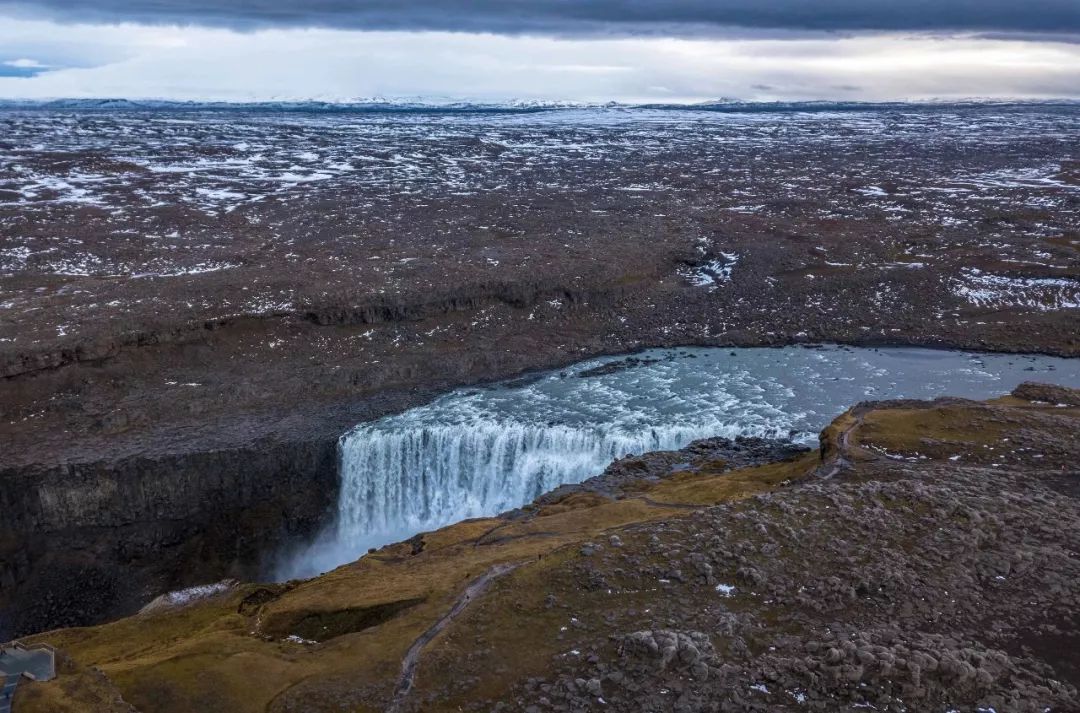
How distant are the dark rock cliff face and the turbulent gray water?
2014 mm

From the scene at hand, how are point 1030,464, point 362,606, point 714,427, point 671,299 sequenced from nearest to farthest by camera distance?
point 362,606 < point 1030,464 < point 714,427 < point 671,299

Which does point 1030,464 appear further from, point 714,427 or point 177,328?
point 177,328

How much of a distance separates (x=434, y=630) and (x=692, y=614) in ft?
18.8

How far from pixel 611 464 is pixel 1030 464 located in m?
14.5

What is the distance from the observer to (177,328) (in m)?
45.1

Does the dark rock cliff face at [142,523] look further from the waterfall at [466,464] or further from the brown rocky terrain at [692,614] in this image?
the brown rocky terrain at [692,614]

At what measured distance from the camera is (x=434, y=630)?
61.6 feet

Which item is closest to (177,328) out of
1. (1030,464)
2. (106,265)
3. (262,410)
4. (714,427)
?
(262,410)

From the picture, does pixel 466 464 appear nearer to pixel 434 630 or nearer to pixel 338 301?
pixel 338 301

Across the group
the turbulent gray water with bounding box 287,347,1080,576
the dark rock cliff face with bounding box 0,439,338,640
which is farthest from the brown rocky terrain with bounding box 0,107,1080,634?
the turbulent gray water with bounding box 287,347,1080,576

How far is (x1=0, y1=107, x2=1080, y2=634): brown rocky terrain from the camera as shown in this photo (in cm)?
3647

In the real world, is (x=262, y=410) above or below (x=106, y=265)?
below

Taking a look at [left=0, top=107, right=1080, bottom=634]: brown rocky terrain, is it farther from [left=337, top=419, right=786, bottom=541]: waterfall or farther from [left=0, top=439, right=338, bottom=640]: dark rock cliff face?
[left=337, top=419, right=786, bottom=541]: waterfall

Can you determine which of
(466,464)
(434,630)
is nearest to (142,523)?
(466,464)
